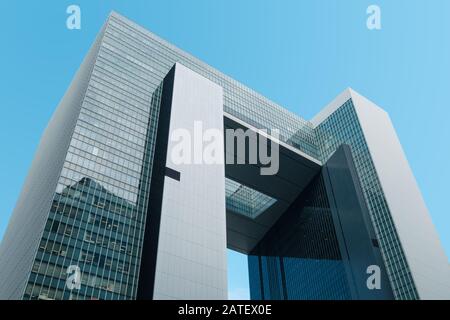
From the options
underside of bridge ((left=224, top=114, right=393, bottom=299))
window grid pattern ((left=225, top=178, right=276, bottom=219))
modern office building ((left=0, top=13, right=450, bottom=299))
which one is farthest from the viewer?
window grid pattern ((left=225, top=178, right=276, bottom=219))

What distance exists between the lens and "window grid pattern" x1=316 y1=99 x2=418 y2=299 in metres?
63.1

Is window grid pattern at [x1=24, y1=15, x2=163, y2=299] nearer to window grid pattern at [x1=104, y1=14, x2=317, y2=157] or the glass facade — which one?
window grid pattern at [x1=104, y1=14, x2=317, y2=157]

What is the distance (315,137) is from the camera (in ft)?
318

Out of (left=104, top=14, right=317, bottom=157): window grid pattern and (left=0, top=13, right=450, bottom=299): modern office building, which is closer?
(left=0, top=13, right=450, bottom=299): modern office building

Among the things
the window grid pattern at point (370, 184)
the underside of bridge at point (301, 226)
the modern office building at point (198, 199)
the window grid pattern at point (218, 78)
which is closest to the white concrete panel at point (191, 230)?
the modern office building at point (198, 199)

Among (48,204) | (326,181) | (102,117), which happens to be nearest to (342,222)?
(326,181)

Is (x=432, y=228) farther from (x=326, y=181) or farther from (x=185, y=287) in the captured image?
(x=185, y=287)

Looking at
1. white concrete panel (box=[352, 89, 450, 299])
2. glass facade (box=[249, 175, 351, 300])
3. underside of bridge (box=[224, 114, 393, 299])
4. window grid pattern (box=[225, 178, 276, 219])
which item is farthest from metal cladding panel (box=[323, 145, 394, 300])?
window grid pattern (box=[225, 178, 276, 219])

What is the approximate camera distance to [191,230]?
178 feet

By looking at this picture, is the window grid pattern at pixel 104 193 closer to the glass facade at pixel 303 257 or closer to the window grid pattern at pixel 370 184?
the window grid pattern at pixel 370 184

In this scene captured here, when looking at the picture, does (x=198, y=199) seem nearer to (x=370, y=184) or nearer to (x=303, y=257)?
(x=370, y=184)

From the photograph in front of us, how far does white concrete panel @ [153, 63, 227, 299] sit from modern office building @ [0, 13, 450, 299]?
0.58ft

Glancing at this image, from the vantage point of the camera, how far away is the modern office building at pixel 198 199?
49.5 metres

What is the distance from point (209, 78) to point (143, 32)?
1543cm
